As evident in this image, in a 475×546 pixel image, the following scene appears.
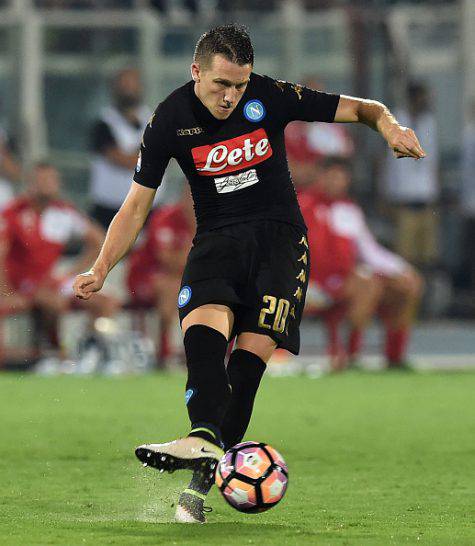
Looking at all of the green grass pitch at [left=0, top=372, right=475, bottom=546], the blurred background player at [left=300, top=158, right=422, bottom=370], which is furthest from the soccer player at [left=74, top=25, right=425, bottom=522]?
the blurred background player at [left=300, top=158, right=422, bottom=370]

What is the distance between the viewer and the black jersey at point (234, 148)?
705 centimetres

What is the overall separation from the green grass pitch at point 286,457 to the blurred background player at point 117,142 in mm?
2493

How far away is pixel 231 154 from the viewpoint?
23.1 ft

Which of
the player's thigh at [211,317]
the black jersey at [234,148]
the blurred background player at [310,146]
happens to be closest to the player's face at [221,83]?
the black jersey at [234,148]

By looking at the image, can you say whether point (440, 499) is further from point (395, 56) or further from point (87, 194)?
point (395, 56)

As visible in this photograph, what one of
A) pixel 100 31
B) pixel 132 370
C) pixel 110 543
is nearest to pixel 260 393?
pixel 132 370

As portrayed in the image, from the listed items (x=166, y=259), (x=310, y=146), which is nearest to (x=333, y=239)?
(x=310, y=146)

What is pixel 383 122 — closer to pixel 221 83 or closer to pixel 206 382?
pixel 221 83

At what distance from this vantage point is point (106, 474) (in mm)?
8617

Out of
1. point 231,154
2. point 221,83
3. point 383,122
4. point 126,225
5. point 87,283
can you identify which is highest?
point 221,83

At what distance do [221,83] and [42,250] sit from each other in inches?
365

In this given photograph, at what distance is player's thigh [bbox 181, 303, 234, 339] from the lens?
6918 mm

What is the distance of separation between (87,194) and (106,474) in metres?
9.64

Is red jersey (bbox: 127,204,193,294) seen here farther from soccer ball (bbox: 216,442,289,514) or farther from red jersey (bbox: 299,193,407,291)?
soccer ball (bbox: 216,442,289,514)
